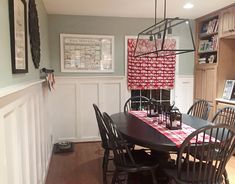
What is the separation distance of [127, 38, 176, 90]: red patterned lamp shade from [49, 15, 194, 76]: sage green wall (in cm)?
17

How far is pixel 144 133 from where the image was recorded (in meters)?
2.35

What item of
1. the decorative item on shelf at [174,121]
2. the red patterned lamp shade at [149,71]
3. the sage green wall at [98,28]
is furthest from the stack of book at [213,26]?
the decorative item on shelf at [174,121]

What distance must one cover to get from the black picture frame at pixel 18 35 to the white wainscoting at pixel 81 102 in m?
2.46

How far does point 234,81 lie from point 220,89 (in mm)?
283

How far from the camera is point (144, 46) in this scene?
3.06 metres

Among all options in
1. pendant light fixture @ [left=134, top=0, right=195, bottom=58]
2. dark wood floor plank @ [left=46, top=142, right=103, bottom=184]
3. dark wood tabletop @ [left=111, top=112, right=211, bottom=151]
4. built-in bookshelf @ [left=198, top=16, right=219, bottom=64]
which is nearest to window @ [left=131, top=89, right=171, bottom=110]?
built-in bookshelf @ [left=198, top=16, right=219, bottom=64]

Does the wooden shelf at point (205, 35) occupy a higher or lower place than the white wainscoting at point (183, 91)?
higher

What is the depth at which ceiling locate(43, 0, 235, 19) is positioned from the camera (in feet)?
11.2

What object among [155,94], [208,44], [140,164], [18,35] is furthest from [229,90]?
[18,35]

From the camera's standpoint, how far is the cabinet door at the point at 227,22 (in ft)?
12.0

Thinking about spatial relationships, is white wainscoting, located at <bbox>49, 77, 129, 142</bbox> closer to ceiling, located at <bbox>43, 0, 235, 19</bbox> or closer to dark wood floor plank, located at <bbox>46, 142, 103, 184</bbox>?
dark wood floor plank, located at <bbox>46, 142, 103, 184</bbox>

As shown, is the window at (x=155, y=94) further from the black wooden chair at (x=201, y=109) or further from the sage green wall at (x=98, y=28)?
the black wooden chair at (x=201, y=109)

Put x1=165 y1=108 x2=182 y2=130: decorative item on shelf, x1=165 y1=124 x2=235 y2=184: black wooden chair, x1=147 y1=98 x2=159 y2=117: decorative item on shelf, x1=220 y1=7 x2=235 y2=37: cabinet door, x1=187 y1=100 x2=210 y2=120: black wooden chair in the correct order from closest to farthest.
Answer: x1=165 y1=124 x2=235 y2=184: black wooden chair
x1=165 y1=108 x2=182 y2=130: decorative item on shelf
x1=147 y1=98 x2=159 y2=117: decorative item on shelf
x1=187 y1=100 x2=210 y2=120: black wooden chair
x1=220 y1=7 x2=235 y2=37: cabinet door

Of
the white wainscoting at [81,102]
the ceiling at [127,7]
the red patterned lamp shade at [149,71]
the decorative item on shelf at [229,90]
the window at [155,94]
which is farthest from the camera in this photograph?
the window at [155,94]
